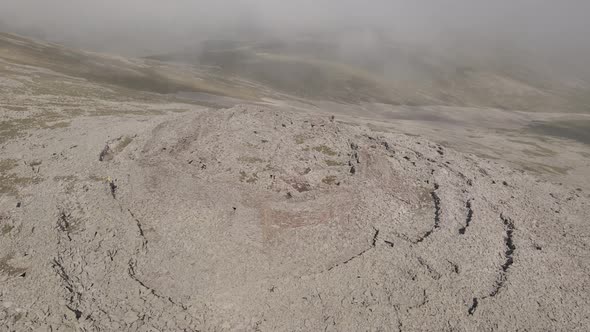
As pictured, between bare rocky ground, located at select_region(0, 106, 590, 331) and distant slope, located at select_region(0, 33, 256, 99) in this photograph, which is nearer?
bare rocky ground, located at select_region(0, 106, 590, 331)

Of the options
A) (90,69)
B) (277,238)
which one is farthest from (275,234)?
(90,69)

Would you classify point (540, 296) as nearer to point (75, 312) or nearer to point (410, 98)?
point (75, 312)

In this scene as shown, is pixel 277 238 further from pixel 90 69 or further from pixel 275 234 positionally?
pixel 90 69

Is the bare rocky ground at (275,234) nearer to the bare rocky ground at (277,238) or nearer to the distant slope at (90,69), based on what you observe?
the bare rocky ground at (277,238)

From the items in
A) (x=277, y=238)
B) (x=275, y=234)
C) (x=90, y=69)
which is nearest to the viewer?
(x=277, y=238)

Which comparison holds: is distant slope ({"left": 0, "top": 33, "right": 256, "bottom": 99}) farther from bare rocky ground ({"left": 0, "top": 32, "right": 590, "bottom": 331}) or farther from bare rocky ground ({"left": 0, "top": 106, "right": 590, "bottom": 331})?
bare rocky ground ({"left": 0, "top": 106, "right": 590, "bottom": 331})

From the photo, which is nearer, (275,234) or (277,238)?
(277,238)

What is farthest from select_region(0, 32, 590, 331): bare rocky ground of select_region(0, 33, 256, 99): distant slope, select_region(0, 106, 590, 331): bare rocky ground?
select_region(0, 33, 256, 99): distant slope

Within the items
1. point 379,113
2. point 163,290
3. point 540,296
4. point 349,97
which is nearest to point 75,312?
point 163,290
